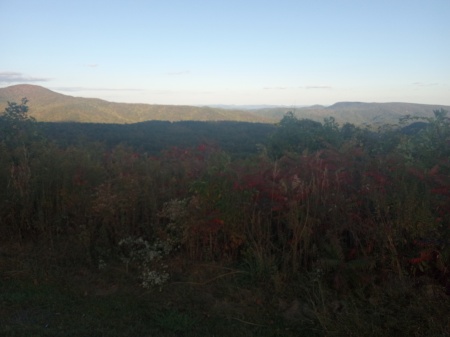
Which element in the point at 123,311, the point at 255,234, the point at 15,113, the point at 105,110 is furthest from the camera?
the point at 105,110

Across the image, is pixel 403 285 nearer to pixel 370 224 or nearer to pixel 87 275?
pixel 370 224

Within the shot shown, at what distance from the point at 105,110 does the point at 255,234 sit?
52.1m

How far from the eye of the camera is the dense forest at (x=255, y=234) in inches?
167

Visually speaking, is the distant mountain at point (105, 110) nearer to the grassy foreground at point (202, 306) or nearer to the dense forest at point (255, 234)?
the dense forest at point (255, 234)

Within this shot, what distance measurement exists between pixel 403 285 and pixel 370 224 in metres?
0.84

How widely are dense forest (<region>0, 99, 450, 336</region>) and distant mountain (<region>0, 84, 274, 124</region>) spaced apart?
3846 cm

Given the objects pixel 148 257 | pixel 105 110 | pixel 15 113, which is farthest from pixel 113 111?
pixel 148 257

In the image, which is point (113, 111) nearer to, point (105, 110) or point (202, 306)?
point (105, 110)

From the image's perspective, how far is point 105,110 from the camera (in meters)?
54.3

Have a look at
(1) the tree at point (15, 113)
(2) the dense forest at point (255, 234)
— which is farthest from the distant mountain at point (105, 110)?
(2) the dense forest at point (255, 234)

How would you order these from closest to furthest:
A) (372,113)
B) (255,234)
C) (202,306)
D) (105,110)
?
(202,306) → (255,234) → (372,113) → (105,110)

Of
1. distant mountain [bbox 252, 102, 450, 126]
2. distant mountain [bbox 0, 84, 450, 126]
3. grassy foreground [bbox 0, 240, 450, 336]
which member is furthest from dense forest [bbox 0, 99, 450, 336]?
distant mountain [bbox 0, 84, 450, 126]

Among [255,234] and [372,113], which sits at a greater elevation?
[372,113]

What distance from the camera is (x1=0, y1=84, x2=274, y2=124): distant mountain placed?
45875mm
